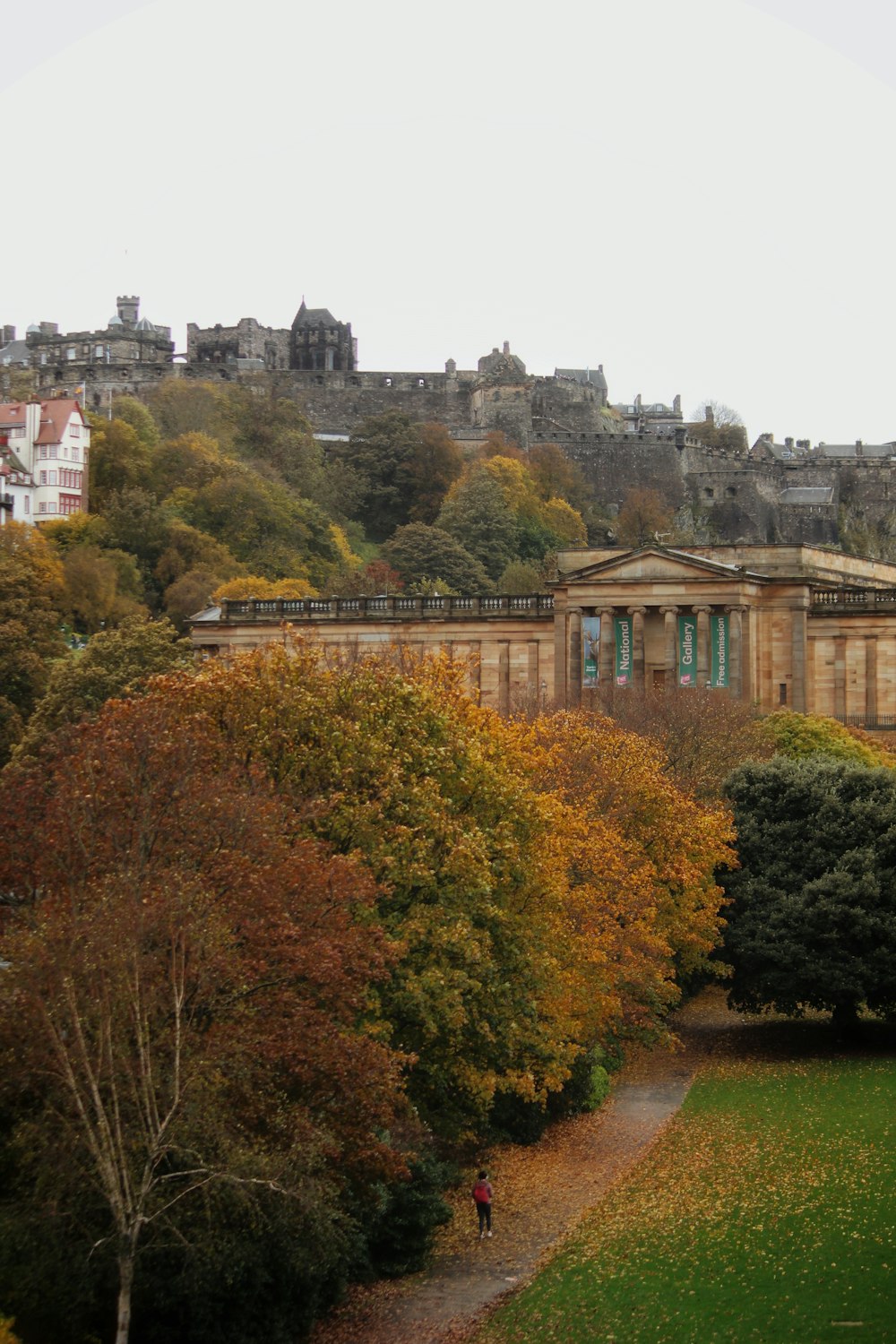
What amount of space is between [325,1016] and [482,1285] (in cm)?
581

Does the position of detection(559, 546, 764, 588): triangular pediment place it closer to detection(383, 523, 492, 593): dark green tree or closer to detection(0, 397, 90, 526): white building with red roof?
detection(383, 523, 492, 593): dark green tree

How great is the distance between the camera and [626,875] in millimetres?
47969

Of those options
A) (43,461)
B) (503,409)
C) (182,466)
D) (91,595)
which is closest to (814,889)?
(91,595)

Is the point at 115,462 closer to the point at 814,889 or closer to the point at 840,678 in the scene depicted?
the point at 840,678

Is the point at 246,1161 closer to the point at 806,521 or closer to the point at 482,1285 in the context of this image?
the point at 482,1285

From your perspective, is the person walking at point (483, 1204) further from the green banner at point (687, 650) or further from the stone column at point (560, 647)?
the stone column at point (560, 647)

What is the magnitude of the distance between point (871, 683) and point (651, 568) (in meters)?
9.70

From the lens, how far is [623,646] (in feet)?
286

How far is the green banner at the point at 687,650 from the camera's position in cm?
8538

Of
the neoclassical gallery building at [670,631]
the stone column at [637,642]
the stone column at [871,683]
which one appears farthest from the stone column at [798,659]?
the stone column at [637,642]

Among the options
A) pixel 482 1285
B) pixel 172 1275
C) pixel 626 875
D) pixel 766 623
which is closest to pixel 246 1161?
pixel 172 1275

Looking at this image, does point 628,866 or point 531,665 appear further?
point 531,665

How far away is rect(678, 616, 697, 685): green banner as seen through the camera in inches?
3361

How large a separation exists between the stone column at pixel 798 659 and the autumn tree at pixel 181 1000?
54744mm
